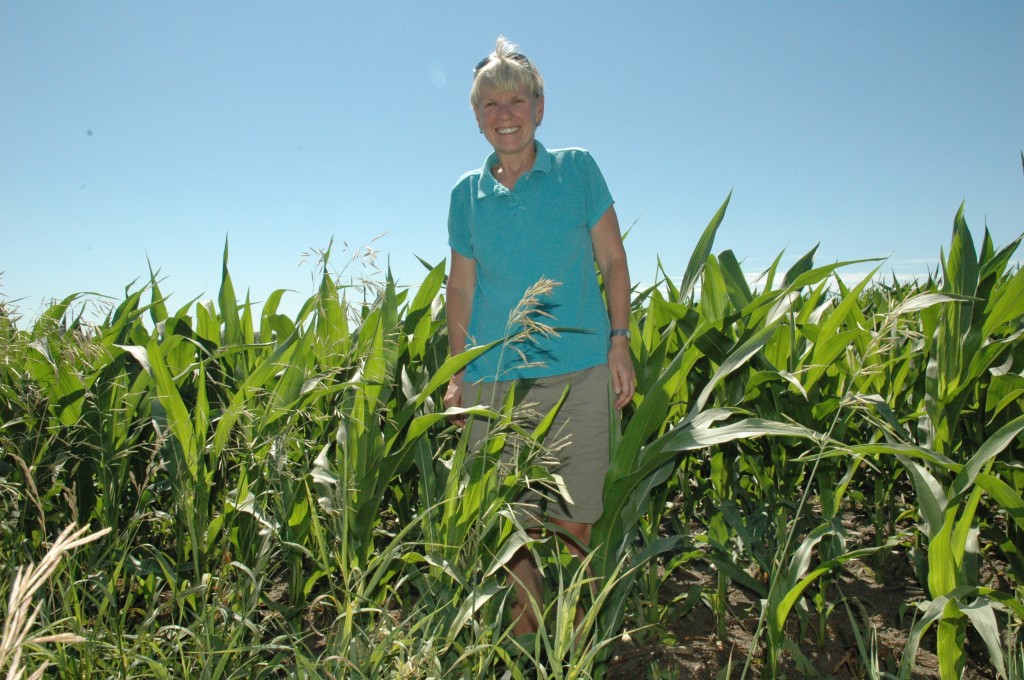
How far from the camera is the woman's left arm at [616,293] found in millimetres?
1874

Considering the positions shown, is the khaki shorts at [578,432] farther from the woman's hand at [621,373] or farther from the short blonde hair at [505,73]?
the short blonde hair at [505,73]

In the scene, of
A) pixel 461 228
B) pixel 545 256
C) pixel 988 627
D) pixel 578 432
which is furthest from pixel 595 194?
pixel 988 627

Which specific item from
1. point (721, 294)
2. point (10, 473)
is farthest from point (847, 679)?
point (10, 473)

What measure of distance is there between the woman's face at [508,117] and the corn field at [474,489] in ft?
1.83

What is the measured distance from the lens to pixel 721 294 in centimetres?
222

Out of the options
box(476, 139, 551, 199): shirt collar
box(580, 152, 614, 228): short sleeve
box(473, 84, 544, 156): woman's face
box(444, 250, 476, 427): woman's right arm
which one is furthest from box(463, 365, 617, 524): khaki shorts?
box(473, 84, 544, 156): woman's face

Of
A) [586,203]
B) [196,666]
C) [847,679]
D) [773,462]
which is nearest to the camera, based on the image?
[196,666]

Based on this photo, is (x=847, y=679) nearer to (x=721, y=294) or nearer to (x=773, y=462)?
(x=773, y=462)

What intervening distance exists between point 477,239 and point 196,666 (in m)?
1.22

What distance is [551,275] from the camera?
1886mm

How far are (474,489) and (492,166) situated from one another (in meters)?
0.98

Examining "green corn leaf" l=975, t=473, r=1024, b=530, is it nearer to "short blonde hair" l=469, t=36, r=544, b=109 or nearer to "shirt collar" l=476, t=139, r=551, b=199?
"shirt collar" l=476, t=139, r=551, b=199

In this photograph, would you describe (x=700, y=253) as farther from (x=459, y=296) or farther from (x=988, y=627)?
(x=988, y=627)

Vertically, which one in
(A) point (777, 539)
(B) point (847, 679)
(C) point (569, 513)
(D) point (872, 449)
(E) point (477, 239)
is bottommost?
(B) point (847, 679)
